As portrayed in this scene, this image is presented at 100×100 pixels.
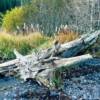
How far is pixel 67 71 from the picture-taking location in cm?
1127

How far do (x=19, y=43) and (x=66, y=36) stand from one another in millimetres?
1461

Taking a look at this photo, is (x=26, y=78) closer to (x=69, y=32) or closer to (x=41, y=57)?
(x=41, y=57)

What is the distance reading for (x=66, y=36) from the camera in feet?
45.9

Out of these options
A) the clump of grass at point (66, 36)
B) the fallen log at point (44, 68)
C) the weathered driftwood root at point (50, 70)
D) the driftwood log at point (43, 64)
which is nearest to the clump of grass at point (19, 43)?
the clump of grass at point (66, 36)

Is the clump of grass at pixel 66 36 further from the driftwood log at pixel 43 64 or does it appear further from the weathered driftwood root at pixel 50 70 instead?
the weathered driftwood root at pixel 50 70

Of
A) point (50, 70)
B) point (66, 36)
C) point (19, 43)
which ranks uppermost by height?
point (66, 36)

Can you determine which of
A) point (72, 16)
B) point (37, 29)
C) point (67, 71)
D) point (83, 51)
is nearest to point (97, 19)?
point (72, 16)

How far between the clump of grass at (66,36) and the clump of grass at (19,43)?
446mm

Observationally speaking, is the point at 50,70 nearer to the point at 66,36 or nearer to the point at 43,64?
the point at 43,64

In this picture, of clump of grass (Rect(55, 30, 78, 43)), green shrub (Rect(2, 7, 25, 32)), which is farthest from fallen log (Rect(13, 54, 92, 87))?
green shrub (Rect(2, 7, 25, 32))

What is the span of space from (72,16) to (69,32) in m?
1.67

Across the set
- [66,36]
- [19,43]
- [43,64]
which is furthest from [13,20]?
[43,64]

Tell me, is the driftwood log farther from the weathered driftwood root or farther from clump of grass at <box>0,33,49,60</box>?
clump of grass at <box>0,33,49,60</box>

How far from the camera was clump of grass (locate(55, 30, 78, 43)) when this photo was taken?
13.8 meters
